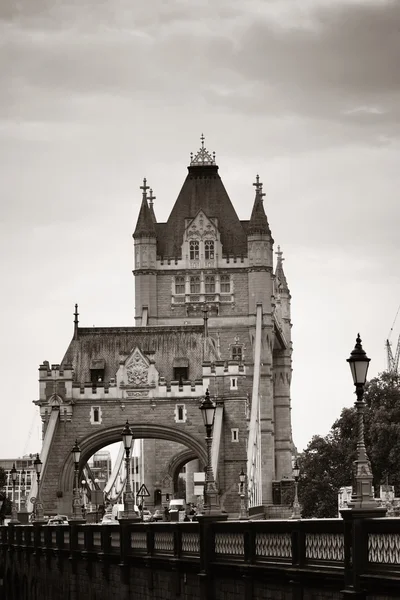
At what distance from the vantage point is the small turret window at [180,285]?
5842 inches

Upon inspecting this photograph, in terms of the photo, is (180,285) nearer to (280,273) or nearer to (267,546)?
(280,273)

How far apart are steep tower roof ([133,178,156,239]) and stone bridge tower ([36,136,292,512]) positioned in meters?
0.12

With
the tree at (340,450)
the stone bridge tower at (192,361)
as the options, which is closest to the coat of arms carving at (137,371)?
the stone bridge tower at (192,361)

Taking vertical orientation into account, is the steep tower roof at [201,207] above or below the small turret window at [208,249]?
above

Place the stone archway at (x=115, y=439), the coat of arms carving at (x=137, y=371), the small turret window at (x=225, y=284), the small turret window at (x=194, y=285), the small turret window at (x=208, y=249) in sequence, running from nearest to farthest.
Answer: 1. the stone archway at (x=115, y=439)
2. the coat of arms carving at (x=137, y=371)
3. the small turret window at (x=225, y=284)
4. the small turret window at (x=194, y=285)
5. the small turret window at (x=208, y=249)

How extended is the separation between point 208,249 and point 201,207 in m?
4.64

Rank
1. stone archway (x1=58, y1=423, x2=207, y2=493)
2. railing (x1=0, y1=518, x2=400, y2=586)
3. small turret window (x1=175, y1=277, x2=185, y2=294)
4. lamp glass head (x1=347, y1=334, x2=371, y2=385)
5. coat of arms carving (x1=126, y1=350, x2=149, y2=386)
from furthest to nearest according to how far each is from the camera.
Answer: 1. small turret window (x1=175, y1=277, x2=185, y2=294)
2. coat of arms carving (x1=126, y1=350, x2=149, y2=386)
3. stone archway (x1=58, y1=423, x2=207, y2=493)
4. lamp glass head (x1=347, y1=334, x2=371, y2=385)
5. railing (x1=0, y1=518, x2=400, y2=586)

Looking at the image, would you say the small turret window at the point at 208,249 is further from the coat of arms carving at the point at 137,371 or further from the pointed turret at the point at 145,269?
the coat of arms carving at the point at 137,371

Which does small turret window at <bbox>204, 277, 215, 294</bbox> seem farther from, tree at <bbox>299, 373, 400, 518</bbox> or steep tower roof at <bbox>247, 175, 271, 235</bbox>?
tree at <bbox>299, 373, 400, 518</bbox>

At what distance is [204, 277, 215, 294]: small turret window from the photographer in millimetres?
146625

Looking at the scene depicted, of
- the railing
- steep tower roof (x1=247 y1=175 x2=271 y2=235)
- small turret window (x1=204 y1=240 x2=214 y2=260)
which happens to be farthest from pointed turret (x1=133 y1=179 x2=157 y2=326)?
the railing

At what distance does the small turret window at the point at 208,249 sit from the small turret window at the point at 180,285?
2.85 meters

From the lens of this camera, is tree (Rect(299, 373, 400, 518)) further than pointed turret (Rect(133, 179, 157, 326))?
No

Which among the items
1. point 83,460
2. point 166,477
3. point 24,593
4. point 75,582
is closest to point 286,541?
point 75,582
